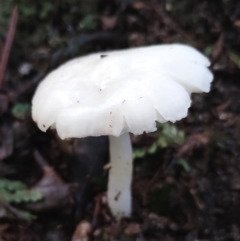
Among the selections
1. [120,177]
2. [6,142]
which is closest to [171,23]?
[120,177]

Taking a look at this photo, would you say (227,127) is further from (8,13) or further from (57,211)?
(8,13)

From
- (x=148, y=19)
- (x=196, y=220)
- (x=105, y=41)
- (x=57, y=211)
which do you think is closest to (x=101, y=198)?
(x=57, y=211)

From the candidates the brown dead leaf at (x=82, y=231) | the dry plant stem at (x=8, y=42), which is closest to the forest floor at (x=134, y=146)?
the brown dead leaf at (x=82, y=231)

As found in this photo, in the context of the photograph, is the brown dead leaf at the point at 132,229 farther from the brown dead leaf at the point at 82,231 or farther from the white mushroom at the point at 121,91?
the white mushroom at the point at 121,91

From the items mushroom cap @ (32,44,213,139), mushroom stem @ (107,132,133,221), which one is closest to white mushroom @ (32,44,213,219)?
mushroom cap @ (32,44,213,139)

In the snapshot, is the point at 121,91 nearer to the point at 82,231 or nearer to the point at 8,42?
the point at 82,231

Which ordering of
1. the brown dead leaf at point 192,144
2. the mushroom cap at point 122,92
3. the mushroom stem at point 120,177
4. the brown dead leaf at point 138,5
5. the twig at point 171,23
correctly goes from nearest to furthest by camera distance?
the mushroom cap at point 122,92
the mushroom stem at point 120,177
the brown dead leaf at point 192,144
the twig at point 171,23
the brown dead leaf at point 138,5
